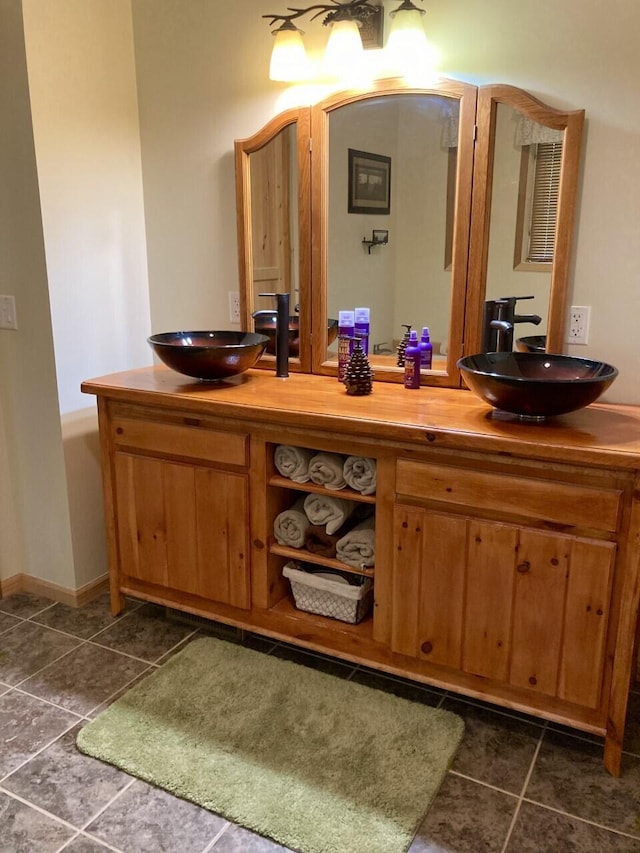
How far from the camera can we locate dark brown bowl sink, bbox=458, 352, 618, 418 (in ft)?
5.43

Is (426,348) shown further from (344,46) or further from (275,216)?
(344,46)

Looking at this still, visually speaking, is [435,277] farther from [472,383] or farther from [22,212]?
[22,212]

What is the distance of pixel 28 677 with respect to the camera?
2229 mm

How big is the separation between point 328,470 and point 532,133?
1176mm

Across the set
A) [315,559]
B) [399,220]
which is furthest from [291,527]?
[399,220]

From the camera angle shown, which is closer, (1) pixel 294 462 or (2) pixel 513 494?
(2) pixel 513 494

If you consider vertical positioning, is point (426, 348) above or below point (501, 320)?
below

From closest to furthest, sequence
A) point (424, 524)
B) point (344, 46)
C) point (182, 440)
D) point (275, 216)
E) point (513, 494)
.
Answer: point (513, 494) → point (424, 524) → point (344, 46) → point (182, 440) → point (275, 216)

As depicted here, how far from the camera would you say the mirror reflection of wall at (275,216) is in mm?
2393

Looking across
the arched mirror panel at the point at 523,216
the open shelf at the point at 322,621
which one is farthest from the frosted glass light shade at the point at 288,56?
the open shelf at the point at 322,621

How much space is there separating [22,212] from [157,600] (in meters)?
1.45

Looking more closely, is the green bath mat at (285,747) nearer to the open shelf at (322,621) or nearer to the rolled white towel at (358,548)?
the open shelf at (322,621)

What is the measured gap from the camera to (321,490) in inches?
81.3

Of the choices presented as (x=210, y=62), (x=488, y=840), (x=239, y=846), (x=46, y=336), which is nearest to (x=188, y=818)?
(x=239, y=846)
